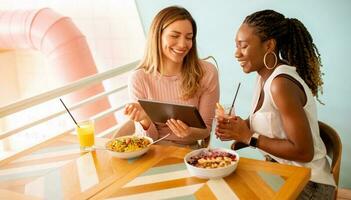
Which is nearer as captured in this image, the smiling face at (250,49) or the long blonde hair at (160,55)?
the smiling face at (250,49)

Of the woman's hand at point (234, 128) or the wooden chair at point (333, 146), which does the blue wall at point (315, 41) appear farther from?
the woman's hand at point (234, 128)

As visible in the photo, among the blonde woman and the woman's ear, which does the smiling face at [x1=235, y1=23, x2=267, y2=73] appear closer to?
the woman's ear

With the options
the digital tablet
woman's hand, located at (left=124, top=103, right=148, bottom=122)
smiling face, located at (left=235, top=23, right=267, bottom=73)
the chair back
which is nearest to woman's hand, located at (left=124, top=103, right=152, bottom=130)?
woman's hand, located at (left=124, top=103, right=148, bottom=122)

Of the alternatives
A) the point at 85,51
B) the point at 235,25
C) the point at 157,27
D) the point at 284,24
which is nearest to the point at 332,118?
the point at 235,25

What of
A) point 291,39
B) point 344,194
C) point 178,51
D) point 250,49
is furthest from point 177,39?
point 344,194

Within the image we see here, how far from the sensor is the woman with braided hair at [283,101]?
1.45 meters

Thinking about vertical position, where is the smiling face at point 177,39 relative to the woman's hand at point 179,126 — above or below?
above

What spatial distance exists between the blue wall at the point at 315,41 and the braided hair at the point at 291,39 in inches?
24.9

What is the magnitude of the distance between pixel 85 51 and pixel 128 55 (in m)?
0.30

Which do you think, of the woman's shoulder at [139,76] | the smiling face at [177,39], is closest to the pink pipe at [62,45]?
the woman's shoulder at [139,76]

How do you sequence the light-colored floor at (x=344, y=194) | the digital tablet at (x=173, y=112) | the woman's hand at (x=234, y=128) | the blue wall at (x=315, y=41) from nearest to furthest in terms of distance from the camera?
the digital tablet at (x=173, y=112), the woman's hand at (x=234, y=128), the blue wall at (x=315, y=41), the light-colored floor at (x=344, y=194)

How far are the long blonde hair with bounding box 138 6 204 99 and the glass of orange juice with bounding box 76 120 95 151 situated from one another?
45 cm

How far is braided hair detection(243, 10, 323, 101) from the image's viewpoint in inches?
63.1

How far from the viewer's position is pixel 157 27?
6.13 feet
